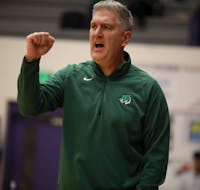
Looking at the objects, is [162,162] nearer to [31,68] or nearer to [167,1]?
[31,68]

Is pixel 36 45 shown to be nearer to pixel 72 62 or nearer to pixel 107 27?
pixel 107 27

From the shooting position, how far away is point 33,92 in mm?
1885

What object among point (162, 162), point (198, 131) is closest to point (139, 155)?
point (162, 162)

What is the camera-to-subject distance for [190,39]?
5.90 m

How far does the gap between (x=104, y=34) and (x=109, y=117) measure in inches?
12.7

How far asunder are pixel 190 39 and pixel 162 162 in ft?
13.4

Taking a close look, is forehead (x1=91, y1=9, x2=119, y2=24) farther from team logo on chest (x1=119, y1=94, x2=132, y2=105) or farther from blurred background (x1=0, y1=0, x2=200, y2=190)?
blurred background (x1=0, y1=0, x2=200, y2=190)

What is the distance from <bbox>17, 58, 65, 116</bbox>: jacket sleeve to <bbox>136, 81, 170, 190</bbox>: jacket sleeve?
1.27ft

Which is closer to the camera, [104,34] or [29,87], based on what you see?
[29,87]

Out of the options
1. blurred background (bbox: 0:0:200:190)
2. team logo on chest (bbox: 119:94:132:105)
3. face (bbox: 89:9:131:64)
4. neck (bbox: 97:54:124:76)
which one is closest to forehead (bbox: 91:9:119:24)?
face (bbox: 89:9:131:64)

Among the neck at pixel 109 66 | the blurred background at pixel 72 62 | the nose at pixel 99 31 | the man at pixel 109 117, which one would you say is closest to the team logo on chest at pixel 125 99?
the man at pixel 109 117

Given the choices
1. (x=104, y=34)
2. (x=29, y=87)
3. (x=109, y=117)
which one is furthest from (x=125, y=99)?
(x=29, y=87)

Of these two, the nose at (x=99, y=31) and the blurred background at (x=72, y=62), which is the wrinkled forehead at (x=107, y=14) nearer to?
the nose at (x=99, y=31)

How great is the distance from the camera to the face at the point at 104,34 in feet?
6.49
